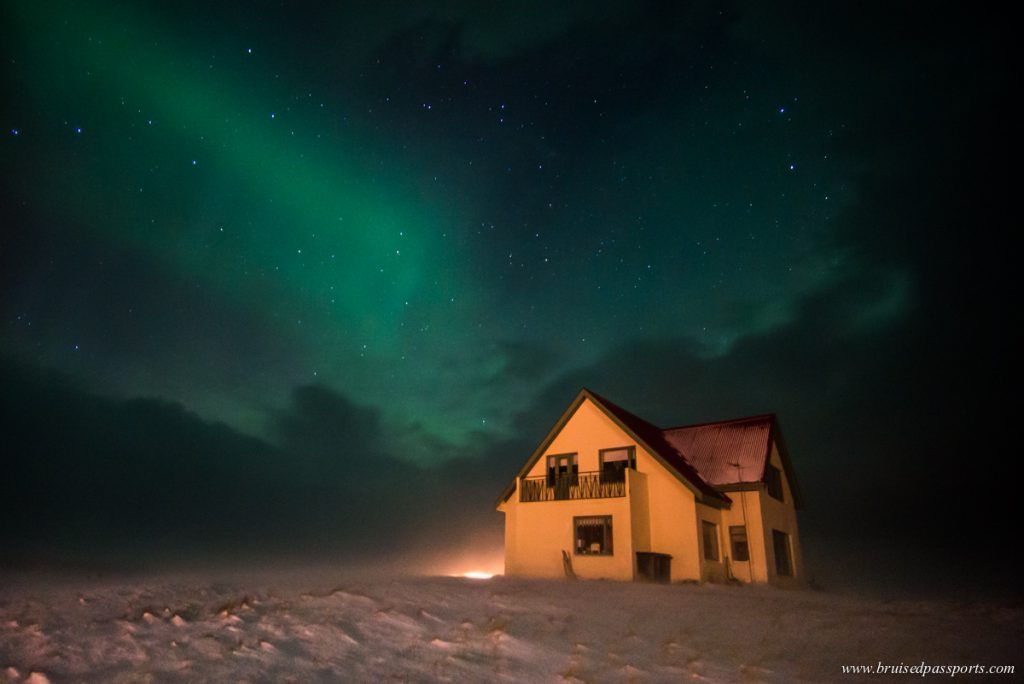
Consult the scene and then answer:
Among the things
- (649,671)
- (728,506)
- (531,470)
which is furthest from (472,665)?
(728,506)

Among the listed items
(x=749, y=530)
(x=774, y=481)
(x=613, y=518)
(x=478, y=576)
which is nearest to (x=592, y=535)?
(x=613, y=518)

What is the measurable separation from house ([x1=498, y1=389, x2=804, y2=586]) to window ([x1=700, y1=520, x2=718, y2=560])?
79 mm

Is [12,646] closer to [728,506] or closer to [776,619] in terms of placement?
[776,619]

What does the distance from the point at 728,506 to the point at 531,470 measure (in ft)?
30.6

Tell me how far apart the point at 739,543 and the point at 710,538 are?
192 centimetres

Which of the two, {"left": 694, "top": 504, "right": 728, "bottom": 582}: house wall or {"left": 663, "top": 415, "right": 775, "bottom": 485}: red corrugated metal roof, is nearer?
{"left": 694, "top": 504, "right": 728, "bottom": 582}: house wall

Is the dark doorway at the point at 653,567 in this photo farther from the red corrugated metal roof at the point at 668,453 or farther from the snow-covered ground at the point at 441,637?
the snow-covered ground at the point at 441,637

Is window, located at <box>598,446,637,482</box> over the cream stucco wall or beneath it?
over

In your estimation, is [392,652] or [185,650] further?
[392,652]

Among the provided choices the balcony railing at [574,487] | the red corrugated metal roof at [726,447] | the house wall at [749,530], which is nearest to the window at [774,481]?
the red corrugated metal roof at [726,447]

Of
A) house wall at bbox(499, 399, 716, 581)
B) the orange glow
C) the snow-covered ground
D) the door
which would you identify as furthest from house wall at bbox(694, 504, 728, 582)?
the orange glow

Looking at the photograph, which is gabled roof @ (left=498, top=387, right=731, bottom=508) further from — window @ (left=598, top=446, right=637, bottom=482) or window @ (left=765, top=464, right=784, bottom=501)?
window @ (left=765, top=464, right=784, bottom=501)

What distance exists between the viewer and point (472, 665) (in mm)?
7602

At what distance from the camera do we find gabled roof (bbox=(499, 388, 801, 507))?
2541cm
